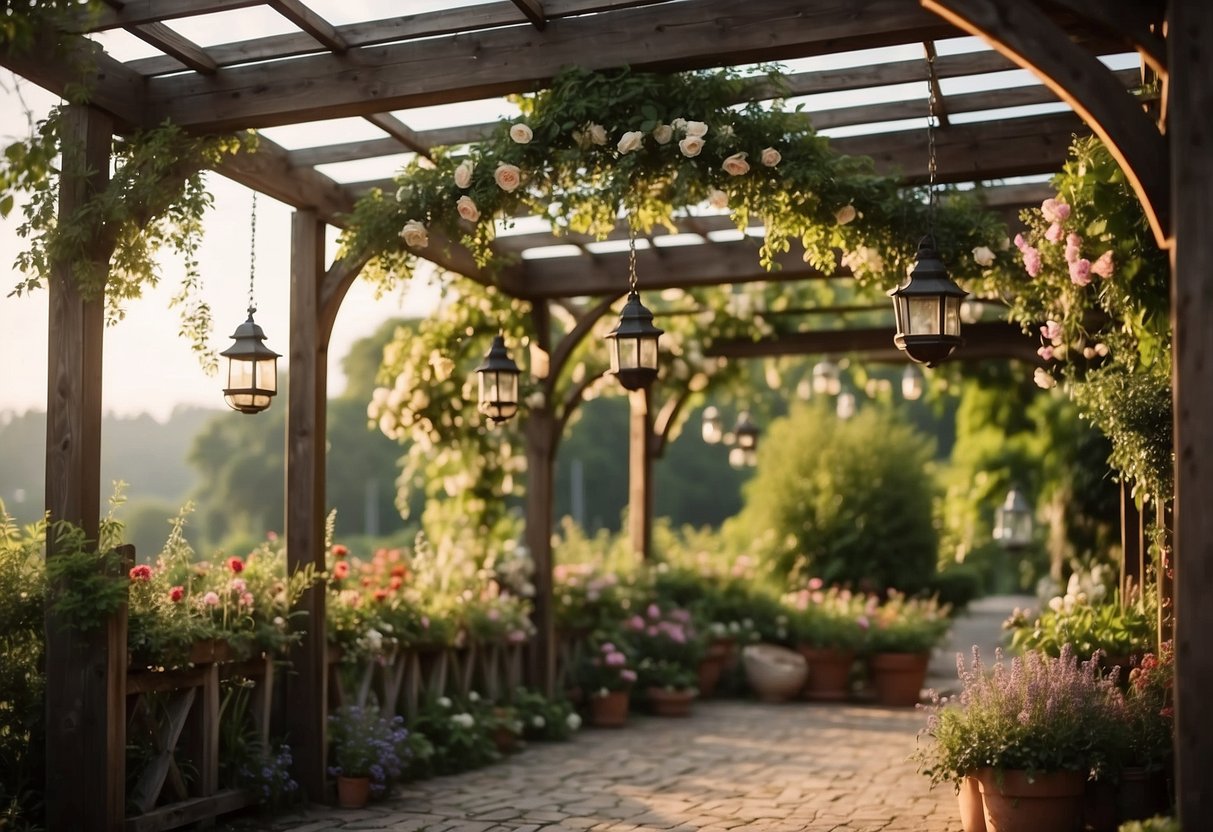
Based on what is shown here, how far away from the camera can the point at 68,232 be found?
16.9 ft

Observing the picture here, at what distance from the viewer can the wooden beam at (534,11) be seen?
16.2ft

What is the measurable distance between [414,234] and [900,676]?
6.57 meters

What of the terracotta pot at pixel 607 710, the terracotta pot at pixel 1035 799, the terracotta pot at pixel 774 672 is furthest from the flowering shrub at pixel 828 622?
the terracotta pot at pixel 1035 799

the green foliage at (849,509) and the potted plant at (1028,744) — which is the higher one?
the green foliage at (849,509)

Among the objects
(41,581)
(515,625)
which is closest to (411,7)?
(41,581)

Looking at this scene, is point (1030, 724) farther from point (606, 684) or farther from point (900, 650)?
point (900, 650)

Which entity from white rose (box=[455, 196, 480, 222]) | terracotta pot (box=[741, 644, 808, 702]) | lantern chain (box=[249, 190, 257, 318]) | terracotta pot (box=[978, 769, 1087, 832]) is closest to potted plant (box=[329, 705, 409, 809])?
lantern chain (box=[249, 190, 257, 318])

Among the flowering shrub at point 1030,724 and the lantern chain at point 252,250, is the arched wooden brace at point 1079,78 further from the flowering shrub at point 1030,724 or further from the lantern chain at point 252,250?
the lantern chain at point 252,250

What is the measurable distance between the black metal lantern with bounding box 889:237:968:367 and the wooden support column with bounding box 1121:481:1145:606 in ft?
6.03

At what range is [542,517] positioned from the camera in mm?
9383

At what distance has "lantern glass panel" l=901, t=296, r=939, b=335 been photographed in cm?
481

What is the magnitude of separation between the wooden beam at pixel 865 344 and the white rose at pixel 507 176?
5.24m

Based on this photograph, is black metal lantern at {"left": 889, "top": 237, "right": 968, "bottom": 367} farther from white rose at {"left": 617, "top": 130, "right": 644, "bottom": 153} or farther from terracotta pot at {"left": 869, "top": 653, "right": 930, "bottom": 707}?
terracotta pot at {"left": 869, "top": 653, "right": 930, "bottom": 707}

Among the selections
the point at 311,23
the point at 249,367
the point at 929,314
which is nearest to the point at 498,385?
the point at 249,367
